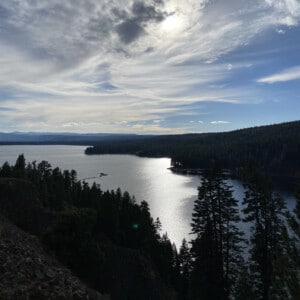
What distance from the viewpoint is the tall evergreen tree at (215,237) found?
37.5m

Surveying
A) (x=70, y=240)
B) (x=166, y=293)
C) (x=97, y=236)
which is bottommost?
(x=166, y=293)

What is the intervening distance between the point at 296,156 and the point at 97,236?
16075 cm

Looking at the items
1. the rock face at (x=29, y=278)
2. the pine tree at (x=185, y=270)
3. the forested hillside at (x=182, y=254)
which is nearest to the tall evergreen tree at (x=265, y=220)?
the forested hillside at (x=182, y=254)

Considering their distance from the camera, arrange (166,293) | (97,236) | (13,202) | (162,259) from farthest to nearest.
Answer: (97,236) → (162,259) → (166,293) → (13,202)

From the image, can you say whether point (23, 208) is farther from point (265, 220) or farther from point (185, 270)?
point (185, 270)

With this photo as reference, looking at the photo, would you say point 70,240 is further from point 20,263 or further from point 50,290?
point 50,290

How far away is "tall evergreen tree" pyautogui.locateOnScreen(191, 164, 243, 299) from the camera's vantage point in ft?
123

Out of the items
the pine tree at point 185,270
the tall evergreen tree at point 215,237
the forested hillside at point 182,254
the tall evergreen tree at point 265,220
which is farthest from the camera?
the pine tree at point 185,270

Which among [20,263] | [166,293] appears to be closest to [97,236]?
[166,293]

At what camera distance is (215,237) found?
127ft

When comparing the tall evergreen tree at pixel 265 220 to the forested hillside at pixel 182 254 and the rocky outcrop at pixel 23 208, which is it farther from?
the rocky outcrop at pixel 23 208

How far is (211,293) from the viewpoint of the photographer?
37.2 meters

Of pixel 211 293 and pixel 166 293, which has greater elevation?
pixel 211 293

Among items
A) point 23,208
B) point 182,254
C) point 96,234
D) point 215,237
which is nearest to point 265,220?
point 215,237
